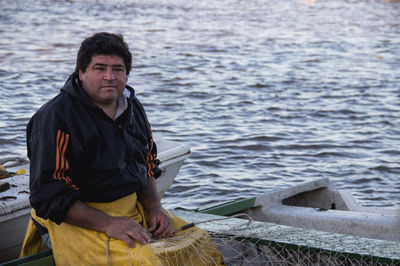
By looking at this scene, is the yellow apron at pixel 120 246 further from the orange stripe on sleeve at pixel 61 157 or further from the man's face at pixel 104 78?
the man's face at pixel 104 78

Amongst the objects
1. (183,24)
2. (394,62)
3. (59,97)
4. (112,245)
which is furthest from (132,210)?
(183,24)

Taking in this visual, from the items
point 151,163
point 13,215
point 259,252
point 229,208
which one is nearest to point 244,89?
point 229,208

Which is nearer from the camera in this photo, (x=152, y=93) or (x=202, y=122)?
(x=202, y=122)

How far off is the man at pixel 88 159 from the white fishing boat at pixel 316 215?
1.51m

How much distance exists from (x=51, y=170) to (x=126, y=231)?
0.43m

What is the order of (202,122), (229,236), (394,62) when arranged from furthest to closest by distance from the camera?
(394,62) → (202,122) → (229,236)

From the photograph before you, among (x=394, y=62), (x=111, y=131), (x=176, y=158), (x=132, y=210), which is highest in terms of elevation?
(x=111, y=131)

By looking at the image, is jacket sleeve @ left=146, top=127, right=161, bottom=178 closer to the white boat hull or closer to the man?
the man

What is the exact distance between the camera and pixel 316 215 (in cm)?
507

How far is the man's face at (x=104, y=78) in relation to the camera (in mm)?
3016

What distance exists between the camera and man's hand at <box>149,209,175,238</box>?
10.7 ft

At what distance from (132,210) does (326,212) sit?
7.50 ft

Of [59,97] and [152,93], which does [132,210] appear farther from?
[152,93]

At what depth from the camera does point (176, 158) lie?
5.04 meters
